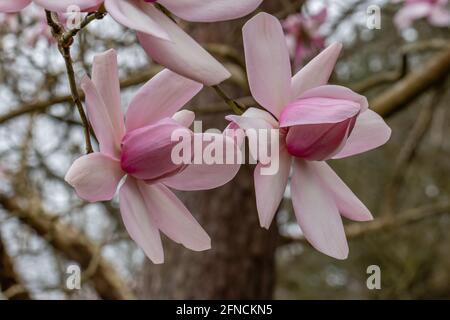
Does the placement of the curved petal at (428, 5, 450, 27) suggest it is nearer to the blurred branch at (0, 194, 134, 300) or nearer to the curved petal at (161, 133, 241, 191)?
the blurred branch at (0, 194, 134, 300)

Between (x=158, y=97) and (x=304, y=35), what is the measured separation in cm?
117

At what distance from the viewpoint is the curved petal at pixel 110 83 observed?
0.42 meters

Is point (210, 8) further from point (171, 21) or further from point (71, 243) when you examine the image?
point (71, 243)

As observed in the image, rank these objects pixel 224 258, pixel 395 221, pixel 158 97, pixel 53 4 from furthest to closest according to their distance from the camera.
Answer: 1. pixel 395 221
2. pixel 224 258
3. pixel 158 97
4. pixel 53 4

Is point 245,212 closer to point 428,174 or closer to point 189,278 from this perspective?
point 189,278

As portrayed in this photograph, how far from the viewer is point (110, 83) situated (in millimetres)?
440

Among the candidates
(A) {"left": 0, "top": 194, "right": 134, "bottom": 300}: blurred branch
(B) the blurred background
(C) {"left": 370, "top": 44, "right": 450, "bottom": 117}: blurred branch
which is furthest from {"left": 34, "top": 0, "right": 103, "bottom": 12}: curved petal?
(C) {"left": 370, "top": 44, "right": 450, "bottom": 117}: blurred branch

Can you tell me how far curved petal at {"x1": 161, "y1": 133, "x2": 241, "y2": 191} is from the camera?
40 cm

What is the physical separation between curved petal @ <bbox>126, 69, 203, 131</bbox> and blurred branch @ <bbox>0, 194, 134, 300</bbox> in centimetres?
99

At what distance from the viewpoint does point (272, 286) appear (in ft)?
5.13

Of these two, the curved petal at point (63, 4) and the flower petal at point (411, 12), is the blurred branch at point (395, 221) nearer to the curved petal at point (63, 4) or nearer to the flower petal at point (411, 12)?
the flower petal at point (411, 12)

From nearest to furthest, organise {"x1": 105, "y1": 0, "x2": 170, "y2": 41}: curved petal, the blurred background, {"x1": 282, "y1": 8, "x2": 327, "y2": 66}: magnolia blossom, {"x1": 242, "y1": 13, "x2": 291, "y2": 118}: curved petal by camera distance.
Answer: {"x1": 105, "y1": 0, "x2": 170, "y2": 41}: curved petal < {"x1": 242, "y1": 13, "x2": 291, "y2": 118}: curved petal < the blurred background < {"x1": 282, "y1": 8, "x2": 327, "y2": 66}: magnolia blossom

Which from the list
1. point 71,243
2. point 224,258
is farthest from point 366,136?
point 71,243
